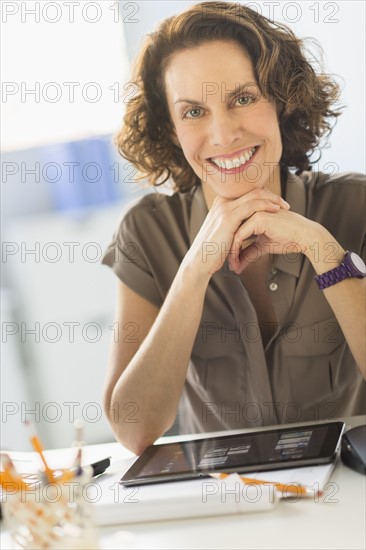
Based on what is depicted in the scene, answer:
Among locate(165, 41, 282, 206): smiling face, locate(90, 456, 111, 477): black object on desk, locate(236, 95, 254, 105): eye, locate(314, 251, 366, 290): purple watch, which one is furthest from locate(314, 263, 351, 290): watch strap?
locate(90, 456, 111, 477): black object on desk

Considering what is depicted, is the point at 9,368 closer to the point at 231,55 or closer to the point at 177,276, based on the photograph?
the point at 177,276

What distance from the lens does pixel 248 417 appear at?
4.87ft

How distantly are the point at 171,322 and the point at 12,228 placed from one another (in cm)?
120

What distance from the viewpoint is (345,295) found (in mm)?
1346

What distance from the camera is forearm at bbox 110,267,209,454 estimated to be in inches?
54.7

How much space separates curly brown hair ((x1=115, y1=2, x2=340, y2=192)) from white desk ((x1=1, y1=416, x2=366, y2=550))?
81 cm

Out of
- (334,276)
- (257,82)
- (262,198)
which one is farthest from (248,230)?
(257,82)

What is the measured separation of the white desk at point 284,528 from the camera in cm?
87

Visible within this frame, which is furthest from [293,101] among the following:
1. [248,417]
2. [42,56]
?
[42,56]

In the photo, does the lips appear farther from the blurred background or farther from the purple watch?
the blurred background

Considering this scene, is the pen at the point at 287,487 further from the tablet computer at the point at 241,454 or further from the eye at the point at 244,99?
the eye at the point at 244,99

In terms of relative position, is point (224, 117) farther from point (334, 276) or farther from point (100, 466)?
point (100, 466)

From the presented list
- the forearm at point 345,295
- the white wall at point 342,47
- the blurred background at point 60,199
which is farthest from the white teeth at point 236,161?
the blurred background at point 60,199

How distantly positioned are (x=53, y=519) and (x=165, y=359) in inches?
25.3
